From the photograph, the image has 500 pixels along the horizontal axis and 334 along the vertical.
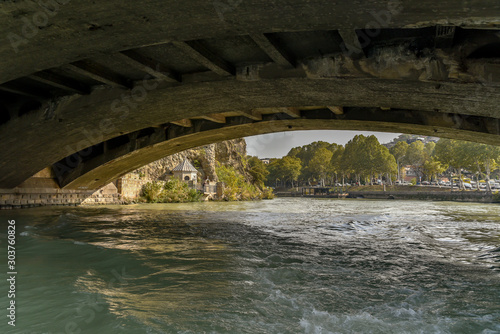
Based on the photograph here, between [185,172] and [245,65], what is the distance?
34575mm

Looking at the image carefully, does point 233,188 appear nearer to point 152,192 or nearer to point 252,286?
point 152,192

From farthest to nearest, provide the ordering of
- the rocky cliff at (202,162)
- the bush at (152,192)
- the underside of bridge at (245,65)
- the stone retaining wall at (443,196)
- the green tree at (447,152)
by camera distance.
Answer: the green tree at (447,152) < the stone retaining wall at (443,196) < the rocky cliff at (202,162) < the bush at (152,192) < the underside of bridge at (245,65)

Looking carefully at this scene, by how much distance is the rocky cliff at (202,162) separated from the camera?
131ft

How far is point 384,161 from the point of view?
223 feet

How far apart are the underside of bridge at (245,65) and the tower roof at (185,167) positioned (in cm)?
2749

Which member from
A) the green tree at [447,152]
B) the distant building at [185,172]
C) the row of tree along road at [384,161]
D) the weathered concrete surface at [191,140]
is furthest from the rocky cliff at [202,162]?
the green tree at [447,152]

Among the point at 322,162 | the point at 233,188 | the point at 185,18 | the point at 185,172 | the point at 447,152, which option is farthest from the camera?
the point at 322,162

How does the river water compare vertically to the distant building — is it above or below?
below

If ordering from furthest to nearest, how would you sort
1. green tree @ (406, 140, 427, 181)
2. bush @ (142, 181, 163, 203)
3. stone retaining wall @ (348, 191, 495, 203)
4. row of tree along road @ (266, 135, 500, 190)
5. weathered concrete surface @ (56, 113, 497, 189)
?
green tree @ (406, 140, 427, 181), row of tree along road @ (266, 135, 500, 190), stone retaining wall @ (348, 191, 495, 203), bush @ (142, 181, 163, 203), weathered concrete surface @ (56, 113, 497, 189)

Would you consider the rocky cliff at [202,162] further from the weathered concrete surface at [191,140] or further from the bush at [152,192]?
the weathered concrete surface at [191,140]

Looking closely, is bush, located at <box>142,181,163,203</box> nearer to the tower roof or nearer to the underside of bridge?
the tower roof

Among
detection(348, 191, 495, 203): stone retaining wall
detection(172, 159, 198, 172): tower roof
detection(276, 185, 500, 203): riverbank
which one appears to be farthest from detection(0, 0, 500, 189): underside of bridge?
detection(276, 185, 500, 203): riverbank

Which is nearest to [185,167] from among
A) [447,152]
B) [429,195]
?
[429,195]

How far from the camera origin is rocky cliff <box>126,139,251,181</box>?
131 feet
